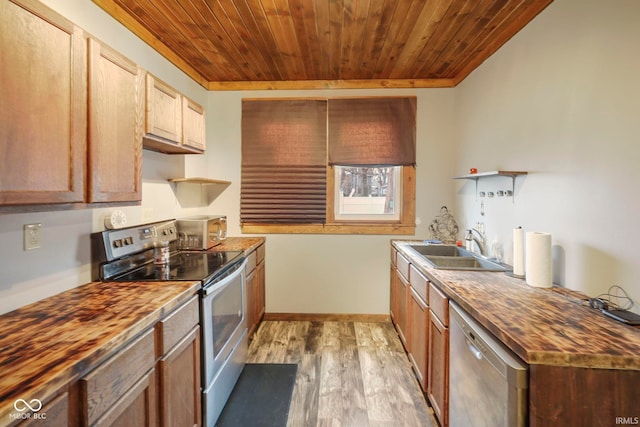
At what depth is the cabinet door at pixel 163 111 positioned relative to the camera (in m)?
1.76

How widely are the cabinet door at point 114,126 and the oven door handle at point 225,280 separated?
64cm

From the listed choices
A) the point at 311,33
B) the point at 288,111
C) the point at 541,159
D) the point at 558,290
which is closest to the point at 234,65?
the point at 288,111

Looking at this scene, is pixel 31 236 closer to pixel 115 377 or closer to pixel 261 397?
pixel 115 377

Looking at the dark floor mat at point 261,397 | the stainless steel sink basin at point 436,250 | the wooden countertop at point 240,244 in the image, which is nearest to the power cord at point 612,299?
the stainless steel sink basin at point 436,250

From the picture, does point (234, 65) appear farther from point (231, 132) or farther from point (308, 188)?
point (308, 188)

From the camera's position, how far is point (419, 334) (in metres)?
2.11

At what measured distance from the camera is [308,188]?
326 cm

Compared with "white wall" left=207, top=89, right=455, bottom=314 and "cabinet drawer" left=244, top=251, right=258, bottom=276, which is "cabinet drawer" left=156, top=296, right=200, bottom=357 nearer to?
"cabinet drawer" left=244, top=251, right=258, bottom=276

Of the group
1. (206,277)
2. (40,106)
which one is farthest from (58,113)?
(206,277)

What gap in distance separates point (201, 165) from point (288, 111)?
3.66ft

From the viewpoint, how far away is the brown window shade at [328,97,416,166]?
3186 millimetres

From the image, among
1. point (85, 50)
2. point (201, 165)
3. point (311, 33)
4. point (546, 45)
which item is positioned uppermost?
point (311, 33)

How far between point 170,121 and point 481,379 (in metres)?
2.29

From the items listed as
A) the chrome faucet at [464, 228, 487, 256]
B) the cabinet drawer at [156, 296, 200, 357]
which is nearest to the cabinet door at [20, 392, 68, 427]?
the cabinet drawer at [156, 296, 200, 357]
